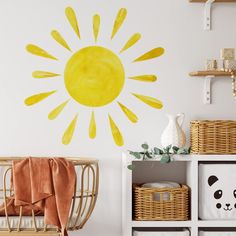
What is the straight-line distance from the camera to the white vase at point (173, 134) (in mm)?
3328

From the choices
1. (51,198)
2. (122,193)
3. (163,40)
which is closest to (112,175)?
(122,193)

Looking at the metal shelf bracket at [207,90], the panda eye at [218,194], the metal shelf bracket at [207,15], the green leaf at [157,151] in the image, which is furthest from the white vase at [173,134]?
the metal shelf bracket at [207,15]

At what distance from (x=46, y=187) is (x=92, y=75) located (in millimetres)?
820

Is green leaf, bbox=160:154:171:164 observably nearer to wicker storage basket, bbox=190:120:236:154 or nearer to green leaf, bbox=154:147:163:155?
green leaf, bbox=154:147:163:155

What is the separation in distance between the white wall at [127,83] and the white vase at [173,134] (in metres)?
0.15

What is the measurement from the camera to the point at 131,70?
3510mm

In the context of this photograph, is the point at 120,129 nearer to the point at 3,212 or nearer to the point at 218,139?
the point at 218,139

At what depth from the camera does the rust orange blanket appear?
297 cm

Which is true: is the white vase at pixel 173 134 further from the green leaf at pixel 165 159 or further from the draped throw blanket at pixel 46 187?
the draped throw blanket at pixel 46 187

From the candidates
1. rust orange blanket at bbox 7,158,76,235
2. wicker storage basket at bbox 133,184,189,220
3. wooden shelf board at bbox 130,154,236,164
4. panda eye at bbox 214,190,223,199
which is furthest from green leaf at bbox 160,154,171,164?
rust orange blanket at bbox 7,158,76,235

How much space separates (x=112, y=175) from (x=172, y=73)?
700 millimetres

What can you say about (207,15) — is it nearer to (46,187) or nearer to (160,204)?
(160,204)

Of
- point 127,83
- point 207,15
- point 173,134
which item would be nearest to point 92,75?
point 127,83

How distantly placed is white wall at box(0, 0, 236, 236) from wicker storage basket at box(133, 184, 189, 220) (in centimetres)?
32
